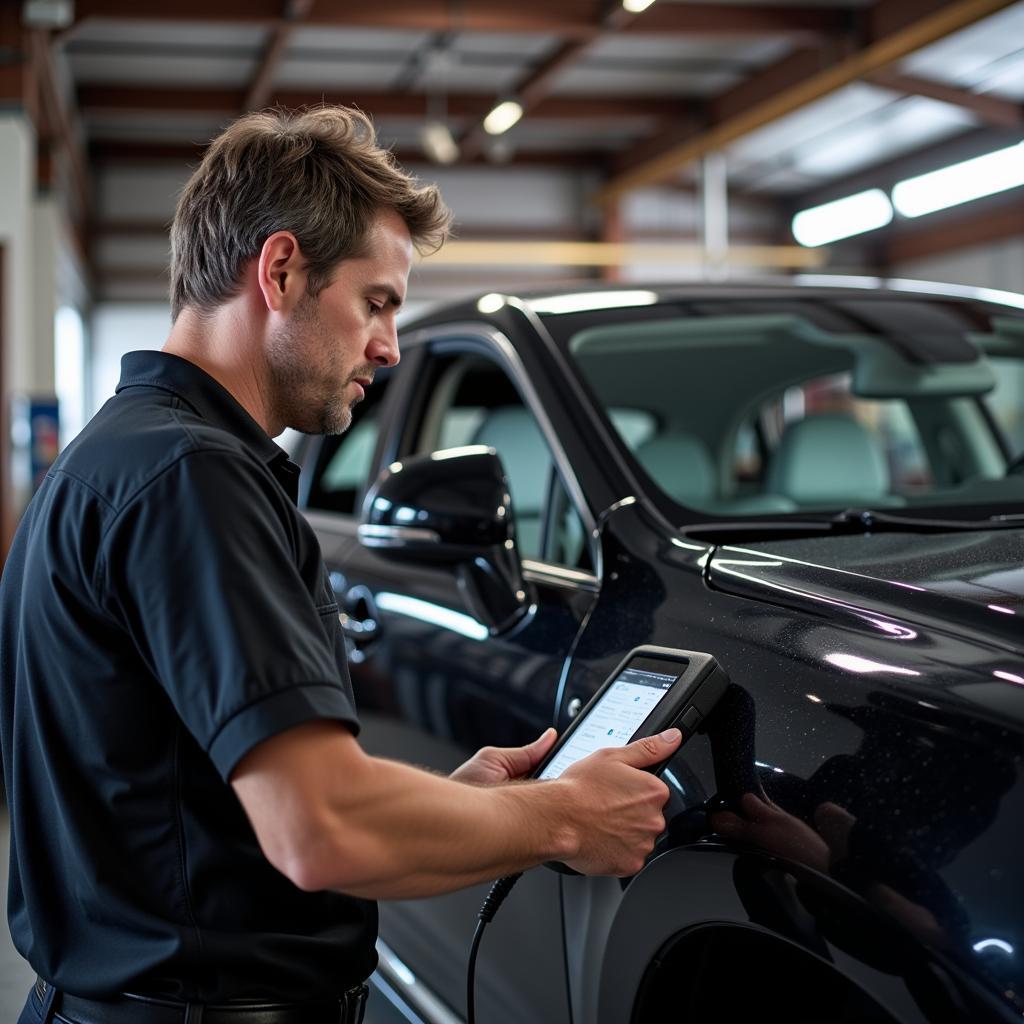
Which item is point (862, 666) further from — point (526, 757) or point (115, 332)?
point (115, 332)

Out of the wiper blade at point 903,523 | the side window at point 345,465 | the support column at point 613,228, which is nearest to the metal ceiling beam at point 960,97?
the support column at point 613,228

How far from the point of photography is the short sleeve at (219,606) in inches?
41.5

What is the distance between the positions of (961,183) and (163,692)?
14853mm

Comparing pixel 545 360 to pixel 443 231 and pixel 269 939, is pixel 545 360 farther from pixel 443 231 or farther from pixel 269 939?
pixel 269 939

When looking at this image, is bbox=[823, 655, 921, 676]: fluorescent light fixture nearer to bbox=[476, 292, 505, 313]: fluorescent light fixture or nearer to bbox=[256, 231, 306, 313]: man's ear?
bbox=[256, 231, 306, 313]: man's ear

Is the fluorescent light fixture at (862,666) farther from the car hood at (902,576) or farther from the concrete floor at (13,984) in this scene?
the concrete floor at (13,984)

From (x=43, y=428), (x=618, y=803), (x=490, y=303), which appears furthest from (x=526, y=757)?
(x=43, y=428)

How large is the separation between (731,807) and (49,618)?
0.65m

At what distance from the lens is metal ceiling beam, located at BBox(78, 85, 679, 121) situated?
1338cm

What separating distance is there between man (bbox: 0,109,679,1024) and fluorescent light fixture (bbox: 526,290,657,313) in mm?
885

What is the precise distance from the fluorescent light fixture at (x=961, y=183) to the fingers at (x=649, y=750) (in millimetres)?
13619

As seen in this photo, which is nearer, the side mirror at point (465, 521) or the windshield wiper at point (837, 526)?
the windshield wiper at point (837, 526)

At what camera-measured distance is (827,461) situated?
266cm

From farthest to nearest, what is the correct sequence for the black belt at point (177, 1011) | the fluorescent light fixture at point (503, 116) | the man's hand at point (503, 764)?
the fluorescent light fixture at point (503, 116), the man's hand at point (503, 764), the black belt at point (177, 1011)
